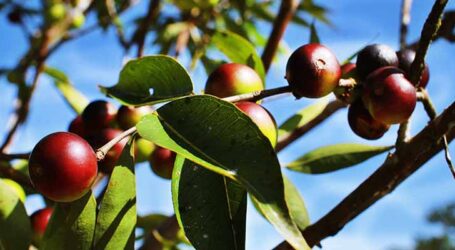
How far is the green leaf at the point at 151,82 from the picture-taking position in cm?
75

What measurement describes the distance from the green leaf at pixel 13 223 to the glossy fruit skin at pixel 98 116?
0.17m

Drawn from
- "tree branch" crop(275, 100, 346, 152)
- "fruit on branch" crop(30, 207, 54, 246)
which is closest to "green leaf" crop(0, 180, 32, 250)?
"fruit on branch" crop(30, 207, 54, 246)

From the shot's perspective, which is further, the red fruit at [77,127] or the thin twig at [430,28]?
the red fruit at [77,127]

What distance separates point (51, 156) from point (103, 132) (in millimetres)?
259

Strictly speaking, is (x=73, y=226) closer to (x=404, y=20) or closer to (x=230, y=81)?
(x=230, y=81)

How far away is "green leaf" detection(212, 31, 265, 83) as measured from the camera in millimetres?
1042

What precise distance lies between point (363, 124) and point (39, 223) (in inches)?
18.8

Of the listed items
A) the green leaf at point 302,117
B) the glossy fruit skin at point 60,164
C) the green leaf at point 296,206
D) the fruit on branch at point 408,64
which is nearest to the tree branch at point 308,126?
the green leaf at point 302,117

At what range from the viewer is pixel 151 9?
5.96 feet

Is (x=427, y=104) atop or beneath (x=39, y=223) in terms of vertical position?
atop

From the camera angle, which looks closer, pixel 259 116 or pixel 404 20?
pixel 259 116

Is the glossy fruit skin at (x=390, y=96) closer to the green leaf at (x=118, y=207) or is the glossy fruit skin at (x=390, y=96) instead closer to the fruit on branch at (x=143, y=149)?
the green leaf at (x=118, y=207)

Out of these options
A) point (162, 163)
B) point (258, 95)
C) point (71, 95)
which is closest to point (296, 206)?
point (162, 163)

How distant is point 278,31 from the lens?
150cm
